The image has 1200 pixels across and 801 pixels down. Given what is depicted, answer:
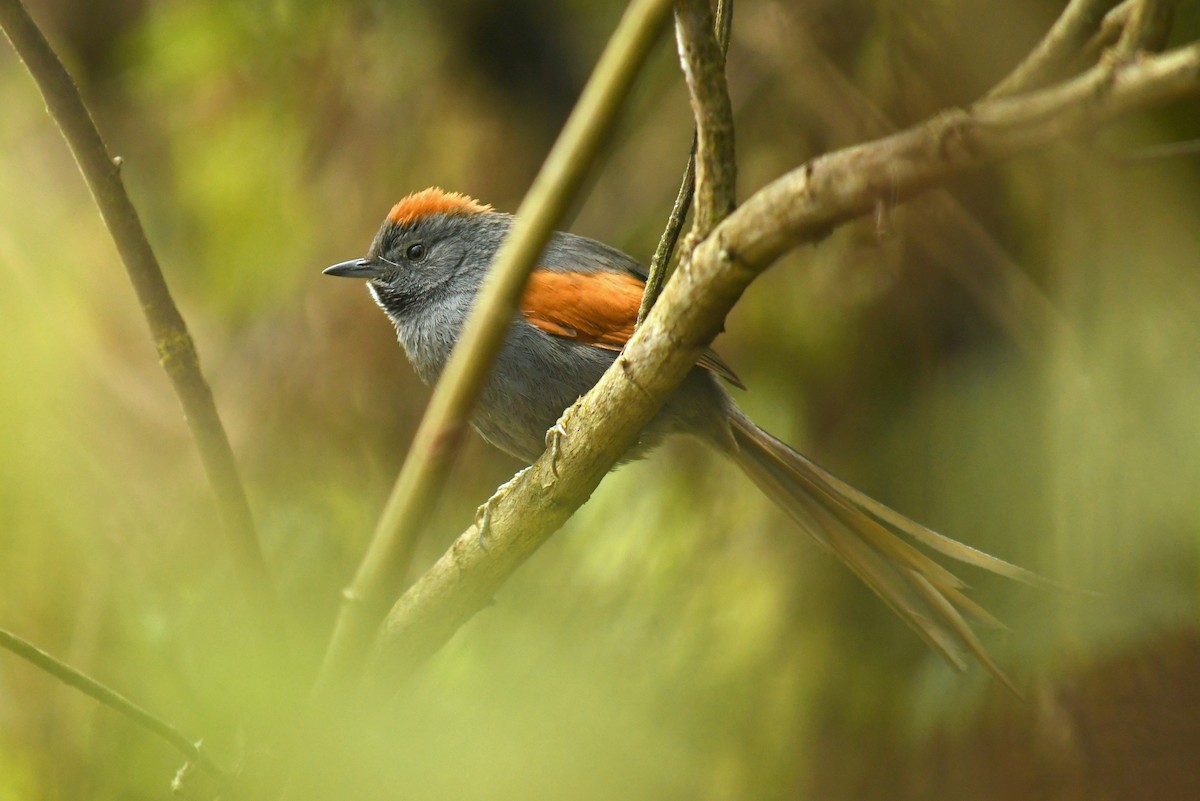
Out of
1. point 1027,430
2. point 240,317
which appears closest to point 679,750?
point 1027,430

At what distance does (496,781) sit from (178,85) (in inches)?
129

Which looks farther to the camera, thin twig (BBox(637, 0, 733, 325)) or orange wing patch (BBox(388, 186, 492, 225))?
orange wing patch (BBox(388, 186, 492, 225))

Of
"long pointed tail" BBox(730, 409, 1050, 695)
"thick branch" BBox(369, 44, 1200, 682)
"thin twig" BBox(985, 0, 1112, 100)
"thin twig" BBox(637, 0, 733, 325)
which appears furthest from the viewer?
"long pointed tail" BBox(730, 409, 1050, 695)

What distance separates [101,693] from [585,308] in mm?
1481

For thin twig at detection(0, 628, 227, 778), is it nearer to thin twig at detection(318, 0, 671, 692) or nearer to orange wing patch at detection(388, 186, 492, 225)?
thin twig at detection(318, 0, 671, 692)

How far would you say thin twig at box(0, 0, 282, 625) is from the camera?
2033 millimetres

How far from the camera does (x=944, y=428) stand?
11.4ft

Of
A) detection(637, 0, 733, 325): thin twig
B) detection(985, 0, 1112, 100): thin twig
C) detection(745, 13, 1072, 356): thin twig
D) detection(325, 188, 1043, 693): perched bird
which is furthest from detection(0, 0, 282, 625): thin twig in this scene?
detection(745, 13, 1072, 356): thin twig

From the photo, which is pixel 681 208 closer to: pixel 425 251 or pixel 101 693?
pixel 101 693

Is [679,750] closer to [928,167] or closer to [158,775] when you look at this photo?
[158,775]

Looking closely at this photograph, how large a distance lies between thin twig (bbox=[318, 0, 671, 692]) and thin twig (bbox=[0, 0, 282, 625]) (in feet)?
2.00

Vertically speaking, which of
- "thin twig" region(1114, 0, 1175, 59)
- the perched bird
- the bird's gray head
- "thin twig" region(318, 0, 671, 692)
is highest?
the bird's gray head

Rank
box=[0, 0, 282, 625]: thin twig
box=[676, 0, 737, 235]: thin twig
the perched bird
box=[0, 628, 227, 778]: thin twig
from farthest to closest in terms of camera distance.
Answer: the perched bird < box=[0, 0, 282, 625]: thin twig < box=[0, 628, 227, 778]: thin twig < box=[676, 0, 737, 235]: thin twig

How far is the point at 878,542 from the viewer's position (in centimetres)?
259
